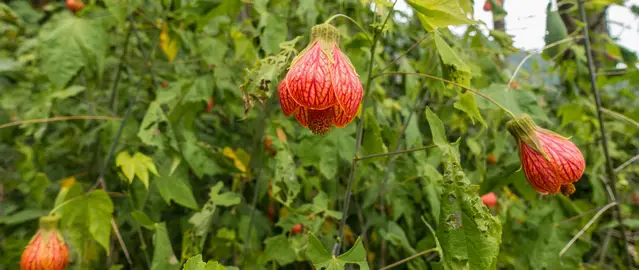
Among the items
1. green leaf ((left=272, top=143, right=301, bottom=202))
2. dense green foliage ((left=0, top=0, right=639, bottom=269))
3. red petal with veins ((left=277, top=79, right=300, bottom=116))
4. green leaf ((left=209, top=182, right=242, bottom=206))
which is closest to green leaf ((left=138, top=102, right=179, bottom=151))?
dense green foliage ((left=0, top=0, right=639, bottom=269))

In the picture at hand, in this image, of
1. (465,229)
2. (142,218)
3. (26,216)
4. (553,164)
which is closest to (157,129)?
(142,218)

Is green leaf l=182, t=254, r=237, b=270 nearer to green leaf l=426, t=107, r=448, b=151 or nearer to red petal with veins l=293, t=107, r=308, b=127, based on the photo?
red petal with veins l=293, t=107, r=308, b=127

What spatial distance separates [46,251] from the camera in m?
0.93

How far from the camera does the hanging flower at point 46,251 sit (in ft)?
3.00

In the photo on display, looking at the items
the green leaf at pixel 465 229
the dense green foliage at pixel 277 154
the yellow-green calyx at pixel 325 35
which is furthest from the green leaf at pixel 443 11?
the green leaf at pixel 465 229

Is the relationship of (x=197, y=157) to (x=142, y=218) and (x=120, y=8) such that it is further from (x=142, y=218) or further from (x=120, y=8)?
(x=120, y=8)

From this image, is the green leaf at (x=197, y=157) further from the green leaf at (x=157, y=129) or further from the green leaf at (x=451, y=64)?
the green leaf at (x=451, y=64)

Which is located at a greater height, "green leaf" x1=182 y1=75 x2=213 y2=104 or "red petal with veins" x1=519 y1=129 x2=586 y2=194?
"green leaf" x1=182 y1=75 x2=213 y2=104

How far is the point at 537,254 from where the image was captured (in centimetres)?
117

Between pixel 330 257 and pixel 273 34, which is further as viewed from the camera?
pixel 273 34

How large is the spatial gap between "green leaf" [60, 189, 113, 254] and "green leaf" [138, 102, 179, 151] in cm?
15

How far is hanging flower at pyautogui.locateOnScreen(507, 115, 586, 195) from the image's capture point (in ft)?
2.37

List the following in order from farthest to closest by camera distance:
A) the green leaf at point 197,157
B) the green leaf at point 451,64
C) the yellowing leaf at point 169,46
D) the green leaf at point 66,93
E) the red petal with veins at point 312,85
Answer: the yellowing leaf at point 169,46, the green leaf at point 66,93, the green leaf at point 197,157, the green leaf at point 451,64, the red petal with veins at point 312,85

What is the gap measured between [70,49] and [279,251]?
68cm
